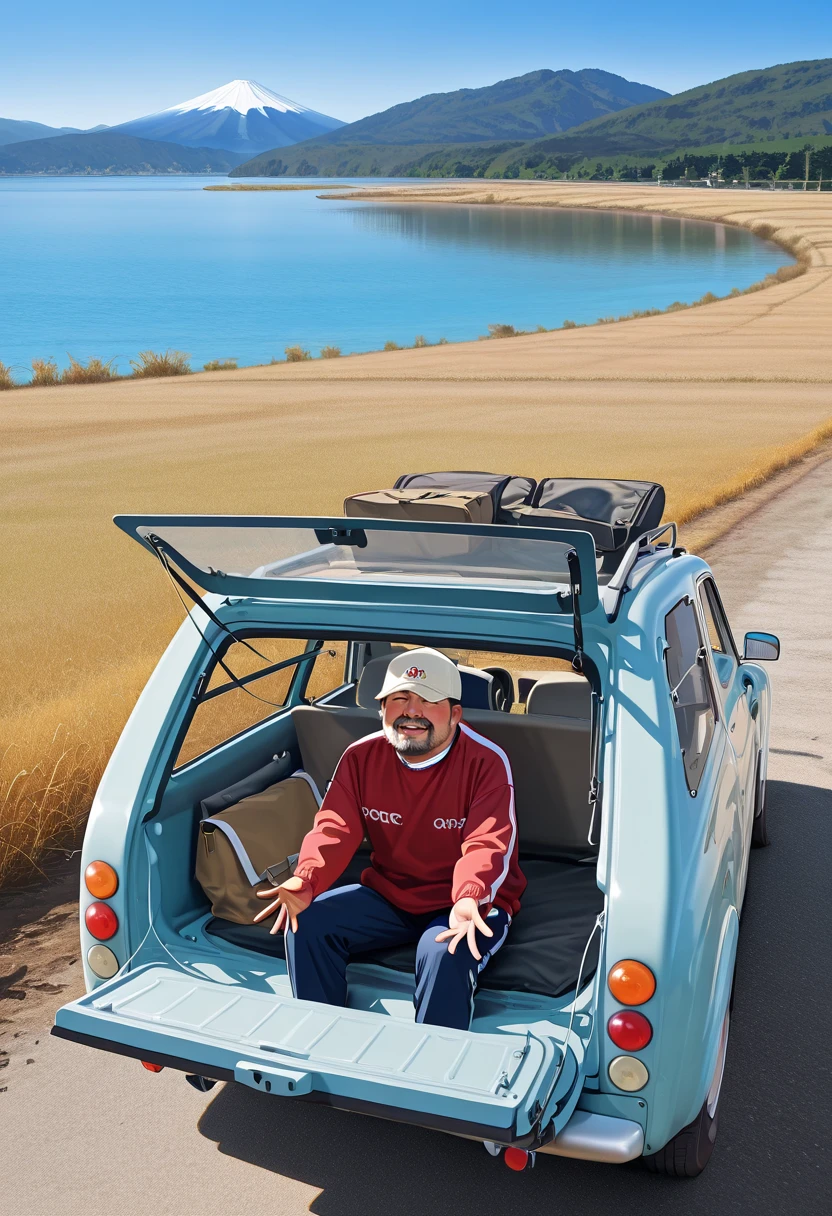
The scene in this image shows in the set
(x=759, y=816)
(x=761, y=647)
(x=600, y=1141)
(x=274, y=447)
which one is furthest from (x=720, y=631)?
(x=274, y=447)

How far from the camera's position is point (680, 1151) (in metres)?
3.55

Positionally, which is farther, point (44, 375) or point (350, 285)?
point (350, 285)

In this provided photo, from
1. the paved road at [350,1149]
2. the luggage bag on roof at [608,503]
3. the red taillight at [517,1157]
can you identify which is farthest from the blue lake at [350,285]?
the red taillight at [517,1157]

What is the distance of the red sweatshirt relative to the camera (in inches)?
155

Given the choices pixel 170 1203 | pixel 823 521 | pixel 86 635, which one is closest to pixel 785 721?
pixel 170 1203

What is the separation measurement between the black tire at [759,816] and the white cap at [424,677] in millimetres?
2465

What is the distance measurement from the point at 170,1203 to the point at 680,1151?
1.55 meters

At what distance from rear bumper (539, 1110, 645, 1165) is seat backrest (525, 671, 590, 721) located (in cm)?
211

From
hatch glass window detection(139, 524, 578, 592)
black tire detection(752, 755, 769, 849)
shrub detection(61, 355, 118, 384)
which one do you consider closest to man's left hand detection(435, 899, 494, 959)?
hatch glass window detection(139, 524, 578, 592)

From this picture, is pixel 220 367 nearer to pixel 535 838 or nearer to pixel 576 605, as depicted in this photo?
pixel 535 838

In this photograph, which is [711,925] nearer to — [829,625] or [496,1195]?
[496,1195]

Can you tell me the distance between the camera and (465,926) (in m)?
3.61

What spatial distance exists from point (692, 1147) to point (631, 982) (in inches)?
27.9

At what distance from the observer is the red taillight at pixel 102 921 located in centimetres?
388
